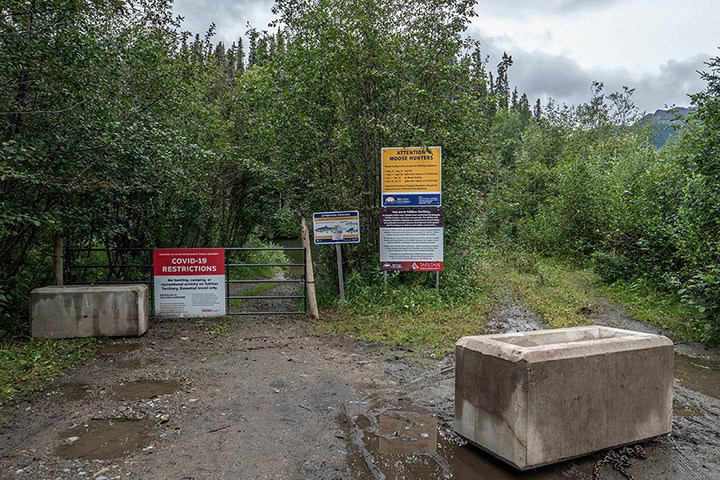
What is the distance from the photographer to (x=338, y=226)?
1006 cm

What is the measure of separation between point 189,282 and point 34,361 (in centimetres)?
317

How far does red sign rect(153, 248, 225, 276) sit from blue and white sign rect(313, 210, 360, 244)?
1.98 meters

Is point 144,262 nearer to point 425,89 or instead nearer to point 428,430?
point 425,89

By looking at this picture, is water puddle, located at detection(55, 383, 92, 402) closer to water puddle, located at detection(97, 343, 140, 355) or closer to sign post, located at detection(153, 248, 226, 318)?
water puddle, located at detection(97, 343, 140, 355)

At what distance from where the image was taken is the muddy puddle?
3895 mm

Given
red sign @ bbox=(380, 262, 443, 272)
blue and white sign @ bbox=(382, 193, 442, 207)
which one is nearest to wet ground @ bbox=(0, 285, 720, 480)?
red sign @ bbox=(380, 262, 443, 272)

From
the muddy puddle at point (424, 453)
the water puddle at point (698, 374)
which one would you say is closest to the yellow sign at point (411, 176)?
the water puddle at point (698, 374)

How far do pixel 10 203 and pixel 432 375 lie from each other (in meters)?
6.02

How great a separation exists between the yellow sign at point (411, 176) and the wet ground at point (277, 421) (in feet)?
11.7

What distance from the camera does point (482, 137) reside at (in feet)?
37.0

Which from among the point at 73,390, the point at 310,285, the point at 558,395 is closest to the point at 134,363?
the point at 73,390

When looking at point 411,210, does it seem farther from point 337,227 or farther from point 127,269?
point 127,269

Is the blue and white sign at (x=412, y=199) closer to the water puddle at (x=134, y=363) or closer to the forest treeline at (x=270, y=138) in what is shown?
the forest treeline at (x=270, y=138)

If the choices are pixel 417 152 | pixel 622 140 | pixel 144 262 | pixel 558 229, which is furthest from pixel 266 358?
pixel 622 140
